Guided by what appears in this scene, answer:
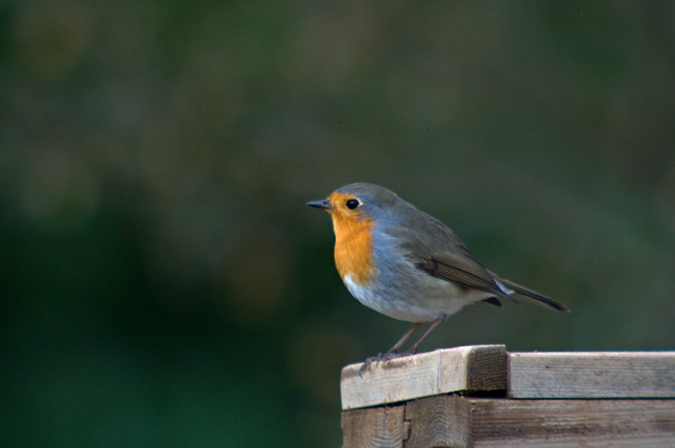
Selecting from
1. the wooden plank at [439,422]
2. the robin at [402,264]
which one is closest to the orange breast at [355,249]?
the robin at [402,264]

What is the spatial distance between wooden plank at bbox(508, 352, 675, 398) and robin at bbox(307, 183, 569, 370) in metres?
1.34

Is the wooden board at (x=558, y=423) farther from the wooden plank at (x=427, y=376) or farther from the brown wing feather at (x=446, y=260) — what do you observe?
the brown wing feather at (x=446, y=260)

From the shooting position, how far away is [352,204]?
13.6 ft

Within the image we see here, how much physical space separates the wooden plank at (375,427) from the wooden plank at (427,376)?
0.10ft

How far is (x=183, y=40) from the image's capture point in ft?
19.5

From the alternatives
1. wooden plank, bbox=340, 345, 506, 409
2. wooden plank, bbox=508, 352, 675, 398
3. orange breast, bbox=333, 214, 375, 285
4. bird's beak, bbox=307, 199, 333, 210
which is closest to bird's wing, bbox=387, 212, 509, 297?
orange breast, bbox=333, 214, 375, 285

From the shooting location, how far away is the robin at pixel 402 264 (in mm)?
3914

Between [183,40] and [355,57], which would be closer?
[183,40]

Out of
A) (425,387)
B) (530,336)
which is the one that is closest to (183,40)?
(530,336)

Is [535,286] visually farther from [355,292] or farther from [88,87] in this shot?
[88,87]

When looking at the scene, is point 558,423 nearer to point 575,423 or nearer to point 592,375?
point 575,423

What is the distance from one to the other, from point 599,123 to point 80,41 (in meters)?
3.77

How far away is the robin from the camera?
12.8ft

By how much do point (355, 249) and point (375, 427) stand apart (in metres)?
1.10
